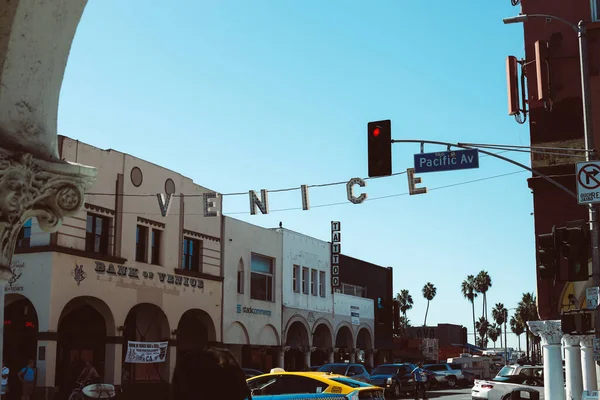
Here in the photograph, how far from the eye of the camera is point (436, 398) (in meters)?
35.9

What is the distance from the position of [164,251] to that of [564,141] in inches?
697

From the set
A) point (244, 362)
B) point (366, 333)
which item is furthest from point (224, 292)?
point (366, 333)

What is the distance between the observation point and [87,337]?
29.5 meters

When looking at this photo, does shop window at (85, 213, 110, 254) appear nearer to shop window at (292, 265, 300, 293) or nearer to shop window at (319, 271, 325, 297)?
shop window at (292, 265, 300, 293)

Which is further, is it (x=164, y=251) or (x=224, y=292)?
(x=224, y=292)

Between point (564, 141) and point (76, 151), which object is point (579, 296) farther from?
point (76, 151)

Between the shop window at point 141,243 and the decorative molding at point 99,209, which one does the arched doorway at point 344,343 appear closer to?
the shop window at point 141,243

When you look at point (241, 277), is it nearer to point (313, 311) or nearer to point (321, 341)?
point (313, 311)

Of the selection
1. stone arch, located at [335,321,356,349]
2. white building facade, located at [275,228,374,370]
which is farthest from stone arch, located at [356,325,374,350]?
stone arch, located at [335,321,356,349]

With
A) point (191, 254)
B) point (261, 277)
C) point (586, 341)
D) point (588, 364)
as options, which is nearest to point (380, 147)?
point (586, 341)

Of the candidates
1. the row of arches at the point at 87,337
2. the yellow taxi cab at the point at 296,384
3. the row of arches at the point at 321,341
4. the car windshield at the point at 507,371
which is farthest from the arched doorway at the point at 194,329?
the yellow taxi cab at the point at 296,384

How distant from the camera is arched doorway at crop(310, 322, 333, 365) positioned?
46.8 metres

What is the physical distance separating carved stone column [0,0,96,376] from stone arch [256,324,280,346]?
112ft

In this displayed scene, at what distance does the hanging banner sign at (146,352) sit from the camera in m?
29.3
